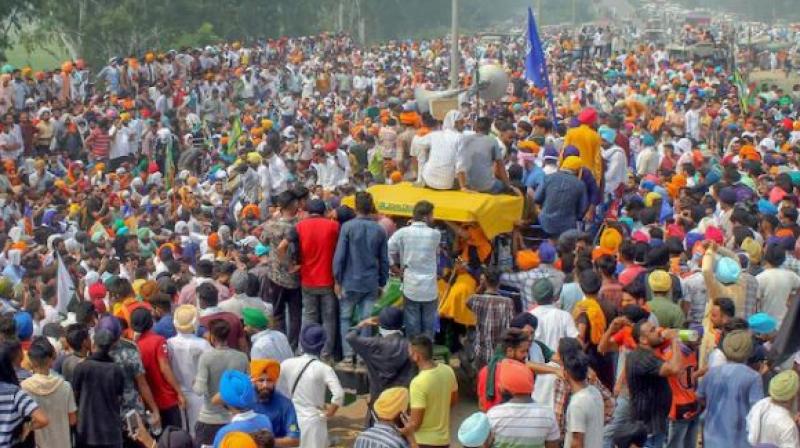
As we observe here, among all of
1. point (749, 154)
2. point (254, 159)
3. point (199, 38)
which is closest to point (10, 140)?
point (254, 159)

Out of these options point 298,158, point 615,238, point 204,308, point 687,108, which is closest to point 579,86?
point 687,108

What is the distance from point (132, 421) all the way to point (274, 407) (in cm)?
120

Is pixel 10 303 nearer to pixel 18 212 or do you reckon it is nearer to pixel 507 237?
pixel 507 237

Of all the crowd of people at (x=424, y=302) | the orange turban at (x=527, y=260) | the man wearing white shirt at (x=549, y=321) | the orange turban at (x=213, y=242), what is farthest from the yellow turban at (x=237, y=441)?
the orange turban at (x=213, y=242)

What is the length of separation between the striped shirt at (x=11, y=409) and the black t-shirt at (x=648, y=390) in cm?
391

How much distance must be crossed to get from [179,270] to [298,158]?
8.60 m

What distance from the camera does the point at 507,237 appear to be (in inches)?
456

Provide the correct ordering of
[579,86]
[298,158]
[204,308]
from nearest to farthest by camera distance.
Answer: [204,308] → [298,158] → [579,86]

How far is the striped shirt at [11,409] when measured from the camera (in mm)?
7789

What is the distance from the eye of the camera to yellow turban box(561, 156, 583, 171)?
12.4m

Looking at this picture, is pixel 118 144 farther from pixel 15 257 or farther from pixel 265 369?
pixel 265 369

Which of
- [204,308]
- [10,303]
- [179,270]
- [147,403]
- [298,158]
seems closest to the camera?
[147,403]

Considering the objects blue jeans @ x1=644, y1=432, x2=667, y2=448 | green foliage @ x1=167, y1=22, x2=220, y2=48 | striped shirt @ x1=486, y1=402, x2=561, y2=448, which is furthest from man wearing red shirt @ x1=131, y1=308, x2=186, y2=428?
green foliage @ x1=167, y1=22, x2=220, y2=48

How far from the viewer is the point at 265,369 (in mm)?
8195
